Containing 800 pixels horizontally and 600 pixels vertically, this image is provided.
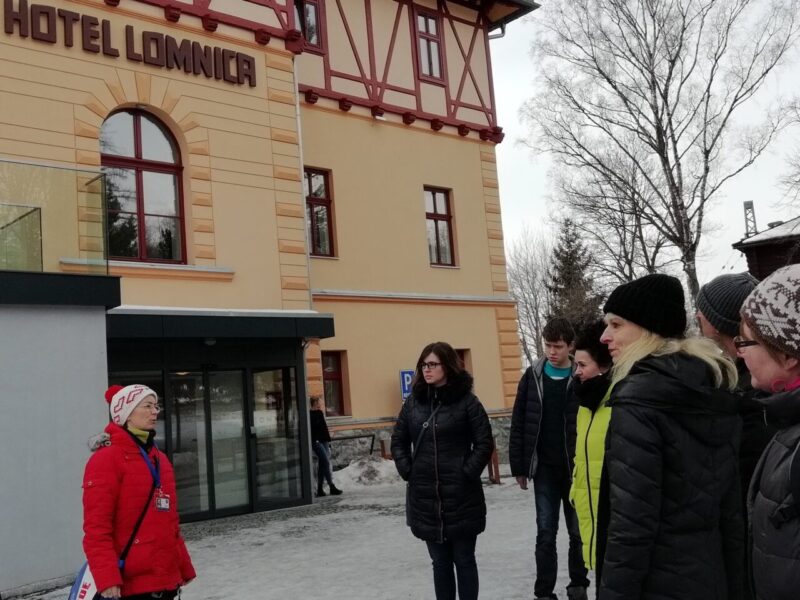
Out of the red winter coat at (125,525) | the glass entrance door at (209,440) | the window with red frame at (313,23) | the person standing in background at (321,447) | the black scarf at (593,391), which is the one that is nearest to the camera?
the black scarf at (593,391)

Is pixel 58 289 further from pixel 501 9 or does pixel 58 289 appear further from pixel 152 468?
pixel 501 9

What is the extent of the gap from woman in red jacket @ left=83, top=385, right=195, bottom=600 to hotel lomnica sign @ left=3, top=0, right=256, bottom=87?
8.45m

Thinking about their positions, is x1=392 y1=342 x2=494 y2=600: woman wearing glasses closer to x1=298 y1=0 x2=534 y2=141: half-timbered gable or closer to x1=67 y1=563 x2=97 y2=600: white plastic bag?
x1=67 y1=563 x2=97 y2=600: white plastic bag

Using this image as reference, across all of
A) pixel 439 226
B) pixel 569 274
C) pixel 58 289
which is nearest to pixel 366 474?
pixel 439 226

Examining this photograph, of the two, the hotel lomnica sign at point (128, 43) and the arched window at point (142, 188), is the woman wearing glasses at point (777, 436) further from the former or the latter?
the hotel lomnica sign at point (128, 43)

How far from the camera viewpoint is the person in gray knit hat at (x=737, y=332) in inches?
144

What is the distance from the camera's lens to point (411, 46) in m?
18.3

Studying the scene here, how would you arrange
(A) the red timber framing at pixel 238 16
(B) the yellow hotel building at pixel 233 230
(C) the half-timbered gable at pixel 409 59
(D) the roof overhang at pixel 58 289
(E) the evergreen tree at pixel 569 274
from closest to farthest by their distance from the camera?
(D) the roof overhang at pixel 58 289
(B) the yellow hotel building at pixel 233 230
(A) the red timber framing at pixel 238 16
(C) the half-timbered gable at pixel 409 59
(E) the evergreen tree at pixel 569 274

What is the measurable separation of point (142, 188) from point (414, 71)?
7.71m

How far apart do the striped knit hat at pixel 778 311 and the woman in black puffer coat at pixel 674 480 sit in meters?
0.77

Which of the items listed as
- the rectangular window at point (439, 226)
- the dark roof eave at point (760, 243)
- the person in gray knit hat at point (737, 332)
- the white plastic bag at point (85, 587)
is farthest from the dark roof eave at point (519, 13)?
the white plastic bag at point (85, 587)

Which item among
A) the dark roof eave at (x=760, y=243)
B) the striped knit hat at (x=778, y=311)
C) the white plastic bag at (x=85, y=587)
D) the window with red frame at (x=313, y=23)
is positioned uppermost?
the window with red frame at (x=313, y=23)

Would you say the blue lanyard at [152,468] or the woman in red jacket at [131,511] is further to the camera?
the blue lanyard at [152,468]

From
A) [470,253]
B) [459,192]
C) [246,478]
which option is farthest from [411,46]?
[246,478]
